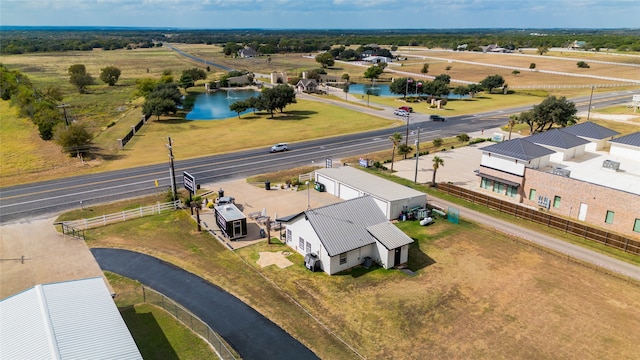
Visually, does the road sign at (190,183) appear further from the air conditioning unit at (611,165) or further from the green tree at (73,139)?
the air conditioning unit at (611,165)

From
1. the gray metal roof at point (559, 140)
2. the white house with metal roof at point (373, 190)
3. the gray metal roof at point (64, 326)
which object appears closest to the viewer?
the gray metal roof at point (64, 326)

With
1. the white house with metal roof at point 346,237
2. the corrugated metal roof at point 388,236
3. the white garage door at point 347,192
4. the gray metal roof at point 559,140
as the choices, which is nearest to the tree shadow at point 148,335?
the white house with metal roof at point 346,237

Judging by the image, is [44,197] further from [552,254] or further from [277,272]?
[552,254]

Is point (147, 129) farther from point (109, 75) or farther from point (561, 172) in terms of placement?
point (109, 75)

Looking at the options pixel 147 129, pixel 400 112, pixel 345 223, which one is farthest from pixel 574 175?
pixel 147 129

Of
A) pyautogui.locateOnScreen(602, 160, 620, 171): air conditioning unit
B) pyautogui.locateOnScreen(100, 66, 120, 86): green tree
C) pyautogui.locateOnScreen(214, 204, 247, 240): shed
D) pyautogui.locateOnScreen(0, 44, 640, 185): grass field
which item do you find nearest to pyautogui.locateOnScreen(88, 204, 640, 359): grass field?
pyautogui.locateOnScreen(214, 204, 247, 240): shed

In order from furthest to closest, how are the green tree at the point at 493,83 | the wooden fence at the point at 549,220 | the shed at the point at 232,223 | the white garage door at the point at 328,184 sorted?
the green tree at the point at 493,83, the white garage door at the point at 328,184, the shed at the point at 232,223, the wooden fence at the point at 549,220

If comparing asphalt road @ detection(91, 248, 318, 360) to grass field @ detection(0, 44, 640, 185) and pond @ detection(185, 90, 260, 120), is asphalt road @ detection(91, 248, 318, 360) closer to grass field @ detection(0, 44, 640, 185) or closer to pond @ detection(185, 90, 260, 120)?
grass field @ detection(0, 44, 640, 185)
